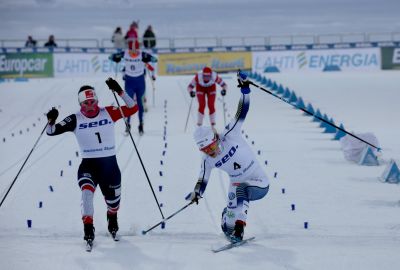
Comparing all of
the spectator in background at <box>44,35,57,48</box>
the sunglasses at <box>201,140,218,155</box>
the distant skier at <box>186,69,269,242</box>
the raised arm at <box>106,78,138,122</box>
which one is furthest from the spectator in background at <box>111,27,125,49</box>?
the sunglasses at <box>201,140,218,155</box>

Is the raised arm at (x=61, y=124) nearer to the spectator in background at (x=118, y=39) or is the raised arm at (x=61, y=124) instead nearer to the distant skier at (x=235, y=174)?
the distant skier at (x=235, y=174)

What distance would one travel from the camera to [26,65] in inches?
1404

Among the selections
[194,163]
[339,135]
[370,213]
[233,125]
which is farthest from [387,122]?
[233,125]

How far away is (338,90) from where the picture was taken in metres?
27.8

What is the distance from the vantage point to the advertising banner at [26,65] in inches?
1398

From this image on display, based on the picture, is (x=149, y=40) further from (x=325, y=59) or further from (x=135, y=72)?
(x=135, y=72)

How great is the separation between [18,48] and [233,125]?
28.8 m

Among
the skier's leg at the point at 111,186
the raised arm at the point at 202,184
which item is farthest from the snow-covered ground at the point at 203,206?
the raised arm at the point at 202,184

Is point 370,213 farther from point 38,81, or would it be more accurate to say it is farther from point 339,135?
point 38,81

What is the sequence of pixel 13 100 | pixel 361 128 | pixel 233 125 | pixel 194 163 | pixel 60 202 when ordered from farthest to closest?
1. pixel 13 100
2. pixel 361 128
3. pixel 194 163
4. pixel 60 202
5. pixel 233 125

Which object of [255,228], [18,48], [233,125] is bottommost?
[255,228]

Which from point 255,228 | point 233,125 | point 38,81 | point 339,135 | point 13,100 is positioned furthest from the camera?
point 38,81

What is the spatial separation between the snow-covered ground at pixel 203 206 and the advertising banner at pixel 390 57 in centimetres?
1724

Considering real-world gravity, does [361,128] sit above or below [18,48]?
below
